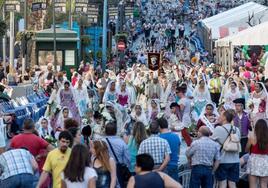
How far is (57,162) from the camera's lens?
1173 centimetres

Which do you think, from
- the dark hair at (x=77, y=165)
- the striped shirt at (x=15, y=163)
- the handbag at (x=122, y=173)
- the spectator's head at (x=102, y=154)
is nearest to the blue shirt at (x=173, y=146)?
the handbag at (x=122, y=173)

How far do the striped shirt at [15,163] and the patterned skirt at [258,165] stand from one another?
11.8 feet

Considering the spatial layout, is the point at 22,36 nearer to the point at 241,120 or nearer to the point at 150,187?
the point at 241,120

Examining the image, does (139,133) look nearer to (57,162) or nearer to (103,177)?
(103,177)

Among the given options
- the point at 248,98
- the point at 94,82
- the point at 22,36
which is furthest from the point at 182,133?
the point at 22,36

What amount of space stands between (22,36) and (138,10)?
62685 mm

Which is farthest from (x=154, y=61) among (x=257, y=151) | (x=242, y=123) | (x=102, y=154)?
(x=102, y=154)

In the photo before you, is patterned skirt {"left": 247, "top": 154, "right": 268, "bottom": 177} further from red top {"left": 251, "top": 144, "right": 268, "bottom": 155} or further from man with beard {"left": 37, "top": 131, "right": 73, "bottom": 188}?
man with beard {"left": 37, "top": 131, "right": 73, "bottom": 188}

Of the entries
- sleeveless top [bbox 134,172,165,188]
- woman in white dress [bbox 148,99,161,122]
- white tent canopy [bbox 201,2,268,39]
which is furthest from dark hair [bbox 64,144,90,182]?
white tent canopy [bbox 201,2,268,39]

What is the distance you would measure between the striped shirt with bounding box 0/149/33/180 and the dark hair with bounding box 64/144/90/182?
116 cm

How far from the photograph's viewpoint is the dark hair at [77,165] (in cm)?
1067

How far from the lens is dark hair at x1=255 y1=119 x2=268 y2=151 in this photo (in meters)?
14.0

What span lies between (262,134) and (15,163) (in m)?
3.79

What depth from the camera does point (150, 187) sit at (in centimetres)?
1005
